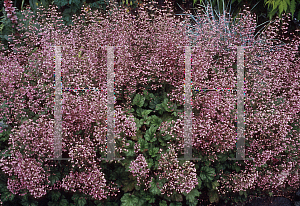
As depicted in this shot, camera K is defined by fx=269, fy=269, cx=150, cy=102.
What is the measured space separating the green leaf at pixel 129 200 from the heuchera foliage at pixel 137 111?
0.26 metres

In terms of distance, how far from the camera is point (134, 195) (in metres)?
3.77

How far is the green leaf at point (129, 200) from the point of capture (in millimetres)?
3662

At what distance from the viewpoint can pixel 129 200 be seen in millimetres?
3701

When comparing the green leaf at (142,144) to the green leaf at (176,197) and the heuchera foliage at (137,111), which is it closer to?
the heuchera foliage at (137,111)

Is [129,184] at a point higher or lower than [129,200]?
higher

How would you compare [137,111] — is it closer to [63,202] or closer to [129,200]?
[129,200]

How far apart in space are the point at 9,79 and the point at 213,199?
342 cm

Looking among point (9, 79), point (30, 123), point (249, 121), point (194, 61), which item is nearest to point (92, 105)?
point (30, 123)

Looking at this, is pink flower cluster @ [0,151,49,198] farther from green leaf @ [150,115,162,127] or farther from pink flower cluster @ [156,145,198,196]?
green leaf @ [150,115,162,127]

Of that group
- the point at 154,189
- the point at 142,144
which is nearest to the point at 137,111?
the point at 142,144

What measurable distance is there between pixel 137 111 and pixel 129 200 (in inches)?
51.2

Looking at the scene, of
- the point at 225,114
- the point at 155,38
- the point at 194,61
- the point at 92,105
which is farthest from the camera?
the point at 155,38

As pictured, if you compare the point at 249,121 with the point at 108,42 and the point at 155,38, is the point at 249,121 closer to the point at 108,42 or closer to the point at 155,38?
the point at 155,38

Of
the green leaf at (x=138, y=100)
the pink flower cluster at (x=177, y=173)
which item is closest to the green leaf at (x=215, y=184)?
the pink flower cluster at (x=177, y=173)
